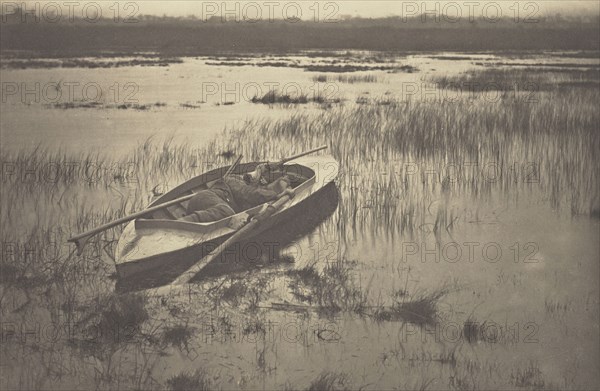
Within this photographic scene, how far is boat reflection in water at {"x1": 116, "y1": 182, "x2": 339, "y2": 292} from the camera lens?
3.12 meters

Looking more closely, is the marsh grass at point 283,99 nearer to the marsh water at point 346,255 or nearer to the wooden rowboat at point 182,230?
the marsh water at point 346,255

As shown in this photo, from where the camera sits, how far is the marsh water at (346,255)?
314 centimetres

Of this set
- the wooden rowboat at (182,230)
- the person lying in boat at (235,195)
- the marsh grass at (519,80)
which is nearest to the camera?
the wooden rowboat at (182,230)

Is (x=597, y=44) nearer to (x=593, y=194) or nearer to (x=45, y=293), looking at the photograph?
(x=593, y=194)

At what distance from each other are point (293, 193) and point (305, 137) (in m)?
0.23

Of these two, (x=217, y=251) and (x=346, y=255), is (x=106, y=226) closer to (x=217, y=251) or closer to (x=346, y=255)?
(x=217, y=251)

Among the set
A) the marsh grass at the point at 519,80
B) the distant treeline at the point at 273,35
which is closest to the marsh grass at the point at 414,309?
the marsh grass at the point at 519,80

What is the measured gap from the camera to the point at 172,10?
3258 mm

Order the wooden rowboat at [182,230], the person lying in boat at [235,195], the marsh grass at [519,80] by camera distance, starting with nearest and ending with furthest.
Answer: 1. the wooden rowboat at [182,230]
2. the person lying in boat at [235,195]
3. the marsh grass at [519,80]

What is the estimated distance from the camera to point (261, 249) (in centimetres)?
319

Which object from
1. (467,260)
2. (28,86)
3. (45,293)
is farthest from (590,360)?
(28,86)

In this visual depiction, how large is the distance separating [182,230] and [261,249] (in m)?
0.31

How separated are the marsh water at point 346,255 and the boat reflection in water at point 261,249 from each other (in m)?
0.01

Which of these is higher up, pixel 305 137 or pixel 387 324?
pixel 305 137
